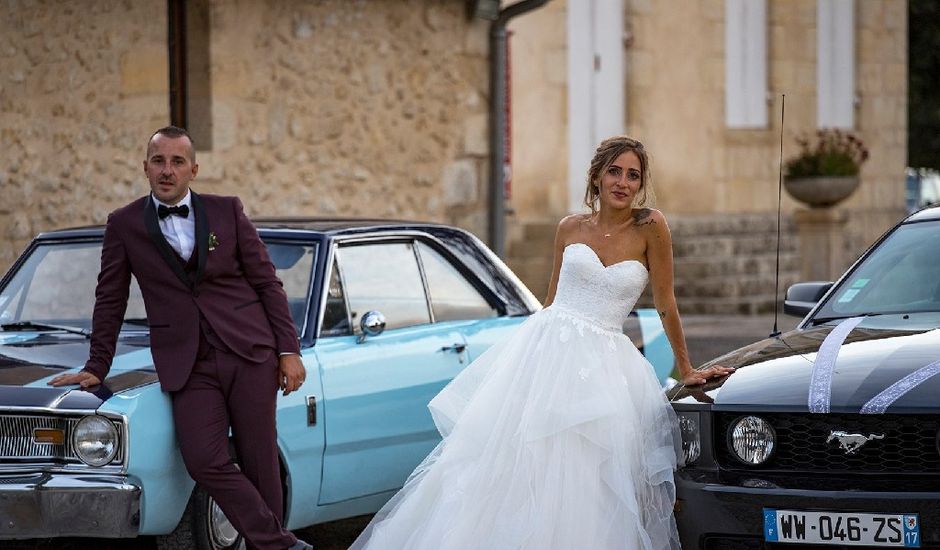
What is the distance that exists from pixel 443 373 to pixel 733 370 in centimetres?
171

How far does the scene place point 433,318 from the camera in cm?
746

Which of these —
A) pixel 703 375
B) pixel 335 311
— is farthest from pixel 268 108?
pixel 703 375

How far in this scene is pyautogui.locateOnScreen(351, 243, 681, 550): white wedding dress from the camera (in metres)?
5.51

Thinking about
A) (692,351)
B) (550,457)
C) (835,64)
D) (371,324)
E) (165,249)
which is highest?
(835,64)

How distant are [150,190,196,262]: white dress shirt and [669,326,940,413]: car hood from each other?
5.68 ft

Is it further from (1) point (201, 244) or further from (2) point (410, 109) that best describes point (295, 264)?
(2) point (410, 109)

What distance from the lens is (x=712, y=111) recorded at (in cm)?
2088

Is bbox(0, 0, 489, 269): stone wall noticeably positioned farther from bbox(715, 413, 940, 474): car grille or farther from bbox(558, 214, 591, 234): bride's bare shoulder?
bbox(715, 413, 940, 474): car grille

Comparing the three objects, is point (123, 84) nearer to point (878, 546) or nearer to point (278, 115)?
point (278, 115)

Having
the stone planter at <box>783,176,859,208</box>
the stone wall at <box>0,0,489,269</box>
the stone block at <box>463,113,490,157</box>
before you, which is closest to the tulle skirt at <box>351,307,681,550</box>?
the stone wall at <box>0,0,489,269</box>

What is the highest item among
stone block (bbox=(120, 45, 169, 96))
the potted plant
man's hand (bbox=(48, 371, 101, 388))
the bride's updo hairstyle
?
Result: stone block (bbox=(120, 45, 169, 96))

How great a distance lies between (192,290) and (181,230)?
22 centimetres

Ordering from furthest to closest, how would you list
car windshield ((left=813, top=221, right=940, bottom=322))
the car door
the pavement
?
the pavement < the car door < car windshield ((left=813, top=221, right=940, bottom=322))

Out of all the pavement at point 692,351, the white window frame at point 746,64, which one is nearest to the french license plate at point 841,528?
the pavement at point 692,351
